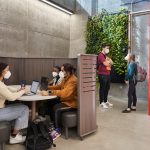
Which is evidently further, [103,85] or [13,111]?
[103,85]

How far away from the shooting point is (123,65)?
6.79 meters

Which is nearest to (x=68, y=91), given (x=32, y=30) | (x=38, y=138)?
(x=38, y=138)

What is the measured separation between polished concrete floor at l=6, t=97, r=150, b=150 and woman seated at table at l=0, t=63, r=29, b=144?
0.18 m

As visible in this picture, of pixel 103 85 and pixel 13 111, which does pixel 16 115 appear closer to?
pixel 13 111

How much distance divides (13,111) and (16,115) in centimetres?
8

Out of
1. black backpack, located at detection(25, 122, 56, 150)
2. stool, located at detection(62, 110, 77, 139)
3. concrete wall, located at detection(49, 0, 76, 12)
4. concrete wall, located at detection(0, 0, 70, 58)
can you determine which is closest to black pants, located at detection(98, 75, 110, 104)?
concrete wall, located at detection(0, 0, 70, 58)

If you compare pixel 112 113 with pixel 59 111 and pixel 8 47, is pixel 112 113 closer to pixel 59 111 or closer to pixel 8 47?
pixel 59 111

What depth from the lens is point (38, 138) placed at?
9.83 ft

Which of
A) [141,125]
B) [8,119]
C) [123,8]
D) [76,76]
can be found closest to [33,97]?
[8,119]

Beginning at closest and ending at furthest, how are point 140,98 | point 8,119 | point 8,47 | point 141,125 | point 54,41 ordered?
point 8,119 → point 141,125 → point 8,47 → point 140,98 → point 54,41

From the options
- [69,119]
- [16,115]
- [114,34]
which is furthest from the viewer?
[114,34]

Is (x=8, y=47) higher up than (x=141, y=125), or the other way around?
(x=8, y=47)

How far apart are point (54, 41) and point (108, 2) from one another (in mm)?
2299

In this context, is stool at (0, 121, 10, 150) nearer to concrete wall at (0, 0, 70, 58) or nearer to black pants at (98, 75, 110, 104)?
concrete wall at (0, 0, 70, 58)
